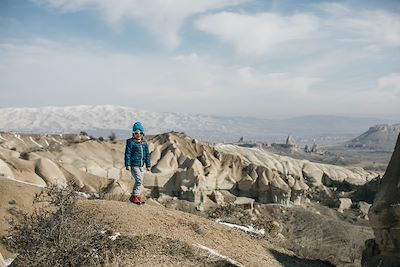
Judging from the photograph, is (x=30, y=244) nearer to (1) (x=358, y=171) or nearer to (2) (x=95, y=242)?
(2) (x=95, y=242)

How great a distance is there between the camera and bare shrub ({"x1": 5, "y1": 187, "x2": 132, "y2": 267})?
7562mm

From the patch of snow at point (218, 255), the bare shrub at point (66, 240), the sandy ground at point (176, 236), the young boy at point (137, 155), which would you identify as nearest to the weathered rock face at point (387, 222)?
the sandy ground at point (176, 236)

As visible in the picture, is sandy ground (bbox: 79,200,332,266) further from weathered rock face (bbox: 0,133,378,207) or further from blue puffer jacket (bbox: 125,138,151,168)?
weathered rock face (bbox: 0,133,378,207)

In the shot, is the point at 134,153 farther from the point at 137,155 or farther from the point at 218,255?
the point at 218,255

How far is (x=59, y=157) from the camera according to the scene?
4106 centimetres

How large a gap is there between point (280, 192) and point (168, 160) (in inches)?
432

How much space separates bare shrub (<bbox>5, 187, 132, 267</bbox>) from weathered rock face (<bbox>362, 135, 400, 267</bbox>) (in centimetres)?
493

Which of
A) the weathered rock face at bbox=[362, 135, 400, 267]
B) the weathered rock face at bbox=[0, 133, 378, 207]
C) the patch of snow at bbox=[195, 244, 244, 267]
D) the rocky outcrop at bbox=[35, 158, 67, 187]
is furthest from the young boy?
the weathered rock face at bbox=[0, 133, 378, 207]

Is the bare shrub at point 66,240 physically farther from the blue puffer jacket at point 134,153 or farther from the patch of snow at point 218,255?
the blue puffer jacket at point 134,153

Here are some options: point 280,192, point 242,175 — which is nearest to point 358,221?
point 280,192

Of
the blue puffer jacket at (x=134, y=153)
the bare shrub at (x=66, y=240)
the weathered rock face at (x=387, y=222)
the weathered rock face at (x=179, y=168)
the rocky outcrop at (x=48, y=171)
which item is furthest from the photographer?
the weathered rock face at (x=179, y=168)

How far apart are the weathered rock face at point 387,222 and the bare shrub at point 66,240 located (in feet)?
16.2

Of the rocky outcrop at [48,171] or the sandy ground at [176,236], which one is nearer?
the sandy ground at [176,236]

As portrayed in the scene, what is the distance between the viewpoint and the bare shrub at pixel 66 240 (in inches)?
298
